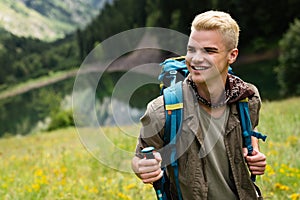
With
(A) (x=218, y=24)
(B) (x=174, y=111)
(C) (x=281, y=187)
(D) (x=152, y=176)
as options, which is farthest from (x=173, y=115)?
(C) (x=281, y=187)

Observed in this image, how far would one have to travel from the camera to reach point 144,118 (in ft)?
7.24

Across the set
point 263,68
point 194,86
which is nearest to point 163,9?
point 263,68

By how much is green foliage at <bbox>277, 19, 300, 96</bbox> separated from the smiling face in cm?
2260

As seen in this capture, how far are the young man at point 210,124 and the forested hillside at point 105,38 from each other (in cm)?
1677

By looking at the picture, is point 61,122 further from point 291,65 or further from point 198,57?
point 198,57

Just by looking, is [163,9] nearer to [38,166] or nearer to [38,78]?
[38,78]

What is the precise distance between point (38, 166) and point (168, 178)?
4.61 metres

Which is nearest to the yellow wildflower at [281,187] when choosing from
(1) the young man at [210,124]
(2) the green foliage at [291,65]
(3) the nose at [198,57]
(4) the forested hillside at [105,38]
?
(1) the young man at [210,124]

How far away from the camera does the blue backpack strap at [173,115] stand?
217 centimetres

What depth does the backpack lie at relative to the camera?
218 cm

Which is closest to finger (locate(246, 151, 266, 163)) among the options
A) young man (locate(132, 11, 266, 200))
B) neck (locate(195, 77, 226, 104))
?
young man (locate(132, 11, 266, 200))

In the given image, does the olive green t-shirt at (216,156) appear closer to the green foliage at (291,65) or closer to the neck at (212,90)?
the neck at (212,90)

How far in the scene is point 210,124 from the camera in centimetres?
236

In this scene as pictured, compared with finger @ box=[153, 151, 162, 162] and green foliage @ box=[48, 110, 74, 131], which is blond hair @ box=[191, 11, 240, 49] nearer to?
finger @ box=[153, 151, 162, 162]
